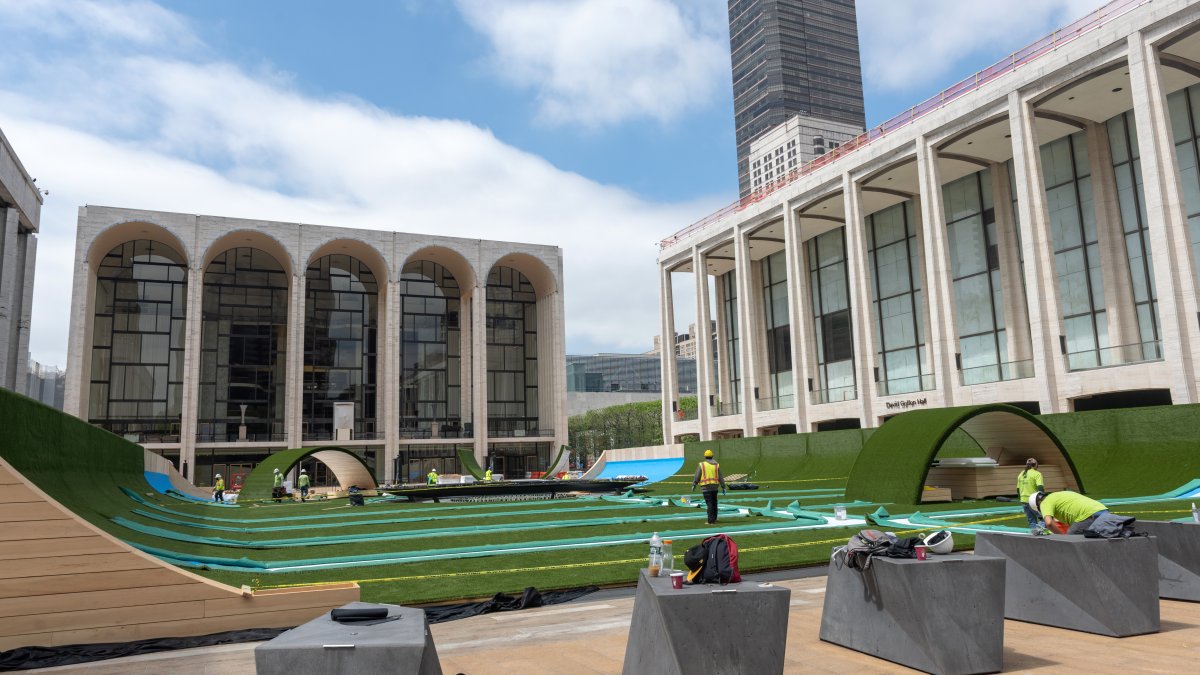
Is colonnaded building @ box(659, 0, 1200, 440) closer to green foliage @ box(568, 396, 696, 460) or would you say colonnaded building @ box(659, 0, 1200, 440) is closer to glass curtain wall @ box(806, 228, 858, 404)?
glass curtain wall @ box(806, 228, 858, 404)

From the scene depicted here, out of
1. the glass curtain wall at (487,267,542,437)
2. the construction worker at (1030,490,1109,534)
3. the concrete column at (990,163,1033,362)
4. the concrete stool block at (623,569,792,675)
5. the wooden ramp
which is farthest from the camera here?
the glass curtain wall at (487,267,542,437)

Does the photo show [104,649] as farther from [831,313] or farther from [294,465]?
[831,313]

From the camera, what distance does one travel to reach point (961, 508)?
17438 millimetres

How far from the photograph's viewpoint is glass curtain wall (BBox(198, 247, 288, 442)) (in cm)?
6119

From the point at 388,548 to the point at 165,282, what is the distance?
56.8 metres

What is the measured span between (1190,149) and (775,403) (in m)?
24.4

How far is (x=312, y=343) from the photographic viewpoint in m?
64.2

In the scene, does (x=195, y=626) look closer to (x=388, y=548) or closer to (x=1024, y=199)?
(x=388, y=548)

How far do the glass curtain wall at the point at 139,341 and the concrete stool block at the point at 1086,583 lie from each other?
6106cm

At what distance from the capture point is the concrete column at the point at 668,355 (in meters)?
57.2

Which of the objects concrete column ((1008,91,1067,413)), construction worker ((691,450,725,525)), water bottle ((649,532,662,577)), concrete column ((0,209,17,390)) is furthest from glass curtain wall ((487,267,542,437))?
water bottle ((649,532,662,577))

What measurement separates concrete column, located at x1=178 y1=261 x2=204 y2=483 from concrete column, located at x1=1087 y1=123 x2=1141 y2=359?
55247mm

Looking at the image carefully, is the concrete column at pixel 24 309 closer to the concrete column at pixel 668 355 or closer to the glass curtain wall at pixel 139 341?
the glass curtain wall at pixel 139 341

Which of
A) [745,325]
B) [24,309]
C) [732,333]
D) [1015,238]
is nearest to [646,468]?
[745,325]
